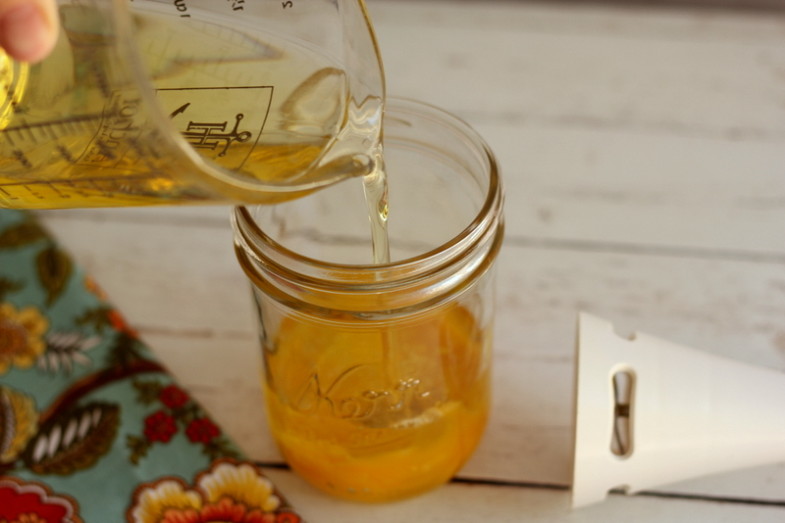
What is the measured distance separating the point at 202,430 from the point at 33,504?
0.53 ft

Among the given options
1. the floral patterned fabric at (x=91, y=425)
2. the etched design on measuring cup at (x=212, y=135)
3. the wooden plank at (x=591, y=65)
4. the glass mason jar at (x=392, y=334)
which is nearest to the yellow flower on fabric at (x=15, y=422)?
the floral patterned fabric at (x=91, y=425)

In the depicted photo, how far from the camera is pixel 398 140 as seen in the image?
845 mm

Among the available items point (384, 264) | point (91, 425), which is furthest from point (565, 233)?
point (91, 425)

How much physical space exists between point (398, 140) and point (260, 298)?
208 mm

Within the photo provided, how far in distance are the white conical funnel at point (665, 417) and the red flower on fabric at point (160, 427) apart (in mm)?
384

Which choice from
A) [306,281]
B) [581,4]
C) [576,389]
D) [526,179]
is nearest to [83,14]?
[306,281]

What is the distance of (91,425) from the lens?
863 mm

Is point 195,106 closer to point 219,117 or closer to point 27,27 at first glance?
point 219,117

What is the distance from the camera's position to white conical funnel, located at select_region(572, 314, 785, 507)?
0.75m

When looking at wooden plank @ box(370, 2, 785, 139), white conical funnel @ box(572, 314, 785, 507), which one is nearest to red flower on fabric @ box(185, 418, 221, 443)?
white conical funnel @ box(572, 314, 785, 507)

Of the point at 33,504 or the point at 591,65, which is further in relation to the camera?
the point at 591,65

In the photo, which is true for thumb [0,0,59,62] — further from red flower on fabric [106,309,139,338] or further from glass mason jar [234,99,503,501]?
red flower on fabric [106,309,139,338]

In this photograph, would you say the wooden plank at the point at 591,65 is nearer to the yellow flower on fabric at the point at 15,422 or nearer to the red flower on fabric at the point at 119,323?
the red flower on fabric at the point at 119,323

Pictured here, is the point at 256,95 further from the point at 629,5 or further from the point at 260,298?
the point at 629,5
